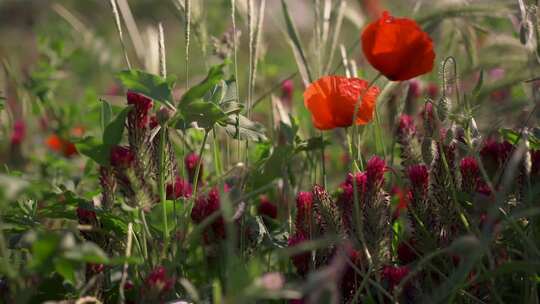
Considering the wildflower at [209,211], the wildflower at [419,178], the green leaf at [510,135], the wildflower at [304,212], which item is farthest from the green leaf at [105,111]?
the green leaf at [510,135]

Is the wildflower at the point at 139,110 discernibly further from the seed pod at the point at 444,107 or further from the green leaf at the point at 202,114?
the seed pod at the point at 444,107

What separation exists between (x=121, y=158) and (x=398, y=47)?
16.2 inches

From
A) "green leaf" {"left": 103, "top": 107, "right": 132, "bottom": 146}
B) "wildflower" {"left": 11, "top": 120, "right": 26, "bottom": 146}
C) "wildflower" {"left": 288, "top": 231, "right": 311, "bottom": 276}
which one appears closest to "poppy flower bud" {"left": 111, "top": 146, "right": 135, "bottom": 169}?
Answer: "green leaf" {"left": 103, "top": 107, "right": 132, "bottom": 146}

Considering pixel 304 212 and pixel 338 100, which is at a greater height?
pixel 338 100

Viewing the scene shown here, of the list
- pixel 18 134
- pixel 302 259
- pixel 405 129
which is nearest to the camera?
→ pixel 302 259

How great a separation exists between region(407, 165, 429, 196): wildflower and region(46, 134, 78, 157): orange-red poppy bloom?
136cm

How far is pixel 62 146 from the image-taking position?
2234 mm

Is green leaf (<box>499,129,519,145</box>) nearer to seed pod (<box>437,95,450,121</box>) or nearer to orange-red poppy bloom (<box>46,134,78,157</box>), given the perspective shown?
seed pod (<box>437,95,450,121</box>)

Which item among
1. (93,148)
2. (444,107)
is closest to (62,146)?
(93,148)

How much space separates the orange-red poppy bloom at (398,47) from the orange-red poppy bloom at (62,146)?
4.46ft

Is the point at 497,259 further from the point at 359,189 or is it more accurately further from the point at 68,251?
the point at 68,251

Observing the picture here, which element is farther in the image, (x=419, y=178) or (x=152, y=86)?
(x=419, y=178)

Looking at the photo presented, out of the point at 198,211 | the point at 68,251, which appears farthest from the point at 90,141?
the point at 68,251

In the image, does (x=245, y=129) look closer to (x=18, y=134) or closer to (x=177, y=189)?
(x=177, y=189)
